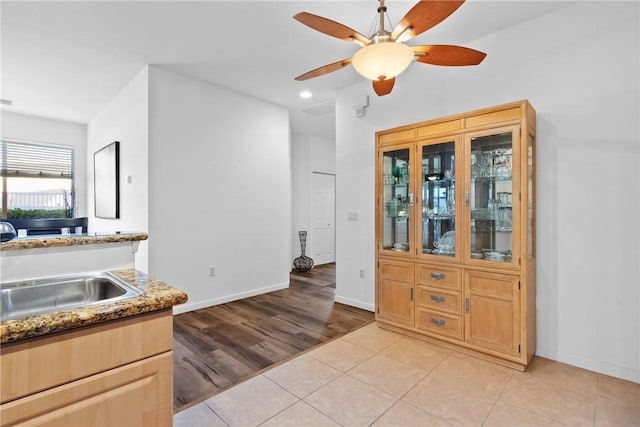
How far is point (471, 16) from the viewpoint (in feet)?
8.48

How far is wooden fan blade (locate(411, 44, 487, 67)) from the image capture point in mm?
1925

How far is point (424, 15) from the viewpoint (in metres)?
1.70

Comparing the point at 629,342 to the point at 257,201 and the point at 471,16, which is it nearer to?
the point at 471,16

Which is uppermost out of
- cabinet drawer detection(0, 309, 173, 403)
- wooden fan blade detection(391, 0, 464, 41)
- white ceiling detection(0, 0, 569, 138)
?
white ceiling detection(0, 0, 569, 138)

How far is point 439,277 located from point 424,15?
80.7 inches

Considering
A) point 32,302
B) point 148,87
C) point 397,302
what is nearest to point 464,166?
point 397,302

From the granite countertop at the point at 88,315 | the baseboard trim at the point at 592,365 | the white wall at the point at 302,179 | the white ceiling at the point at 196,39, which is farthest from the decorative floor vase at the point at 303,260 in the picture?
the granite countertop at the point at 88,315

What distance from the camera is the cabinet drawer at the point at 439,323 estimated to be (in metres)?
2.65

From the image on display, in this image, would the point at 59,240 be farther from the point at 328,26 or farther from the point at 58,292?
the point at 328,26

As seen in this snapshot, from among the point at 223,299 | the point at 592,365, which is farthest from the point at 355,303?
the point at 592,365

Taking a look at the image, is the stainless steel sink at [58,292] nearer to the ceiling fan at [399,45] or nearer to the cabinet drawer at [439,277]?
the ceiling fan at [399,45]

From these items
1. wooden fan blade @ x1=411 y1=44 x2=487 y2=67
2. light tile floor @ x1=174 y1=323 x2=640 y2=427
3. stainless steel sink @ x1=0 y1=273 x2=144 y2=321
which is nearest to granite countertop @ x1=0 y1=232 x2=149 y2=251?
stainless steel sink @ x1=0 y1=273 x2=144 y2=321

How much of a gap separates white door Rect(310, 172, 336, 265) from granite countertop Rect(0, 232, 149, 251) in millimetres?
5056

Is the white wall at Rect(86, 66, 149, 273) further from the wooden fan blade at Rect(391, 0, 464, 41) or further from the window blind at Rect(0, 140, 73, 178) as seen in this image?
the wooden fan blade at Rect(391, 0, 464, 41)
